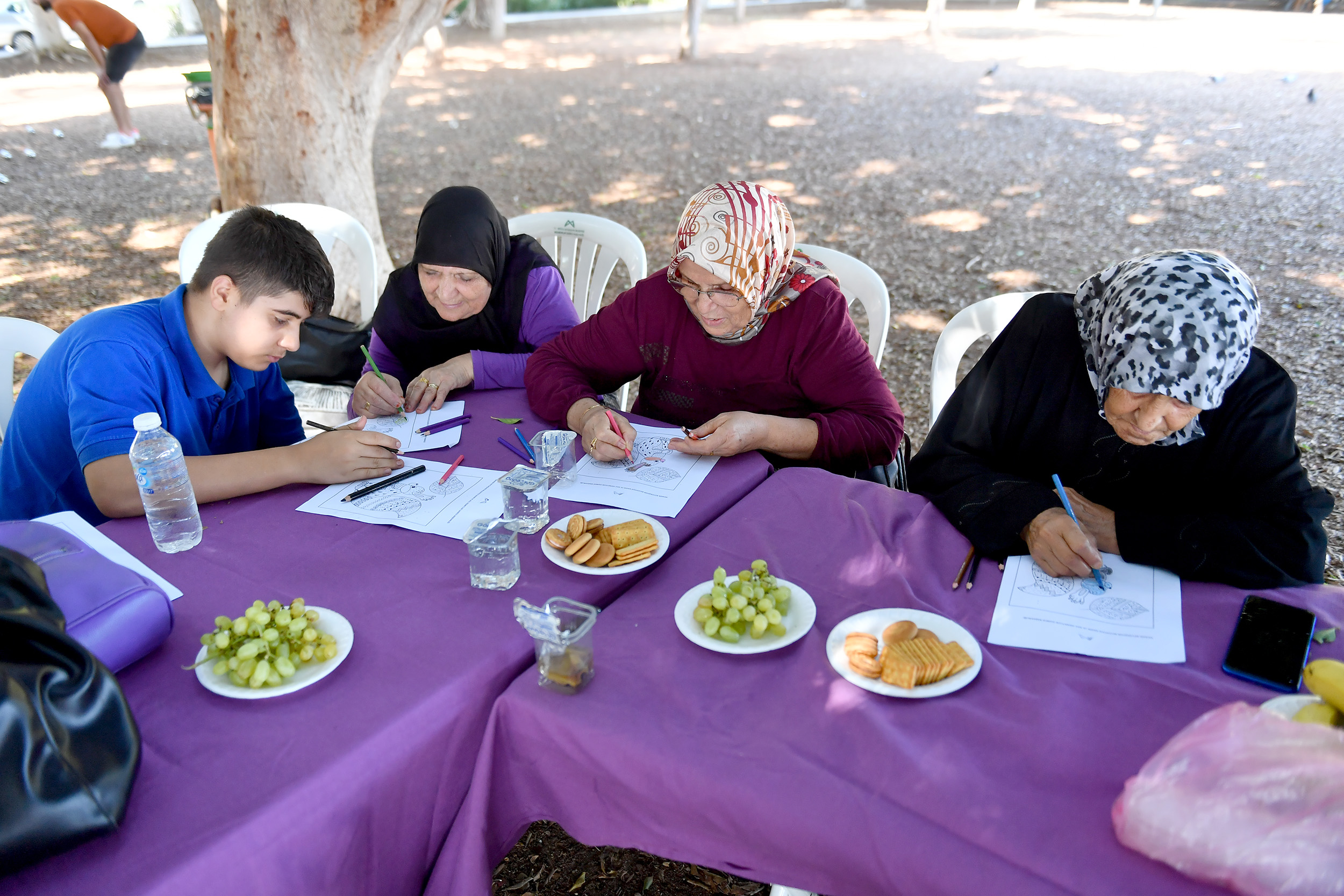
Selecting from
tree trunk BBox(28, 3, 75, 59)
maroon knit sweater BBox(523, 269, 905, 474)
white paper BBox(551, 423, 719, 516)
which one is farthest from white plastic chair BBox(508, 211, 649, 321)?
tree trunk BBox(28, 3, 75, 59)

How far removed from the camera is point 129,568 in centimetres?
140

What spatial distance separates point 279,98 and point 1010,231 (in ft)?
16.4

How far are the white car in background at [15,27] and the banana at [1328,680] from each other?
17.7 metres

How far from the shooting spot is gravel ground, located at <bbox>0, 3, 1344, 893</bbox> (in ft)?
17.6

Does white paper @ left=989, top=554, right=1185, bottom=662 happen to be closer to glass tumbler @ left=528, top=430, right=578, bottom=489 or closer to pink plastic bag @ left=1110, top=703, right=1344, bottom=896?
pink plastic bag @ left=1110, top=703, right=1344, bottom=896

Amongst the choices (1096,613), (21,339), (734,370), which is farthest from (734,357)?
(21,339)

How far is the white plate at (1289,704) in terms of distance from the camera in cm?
118

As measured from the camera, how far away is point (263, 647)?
1297 millimetres

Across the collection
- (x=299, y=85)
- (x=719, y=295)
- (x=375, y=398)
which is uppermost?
(x=299, y=85)

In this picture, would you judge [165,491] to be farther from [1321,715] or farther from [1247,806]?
[1321,715]

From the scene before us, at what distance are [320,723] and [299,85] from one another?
395 cm

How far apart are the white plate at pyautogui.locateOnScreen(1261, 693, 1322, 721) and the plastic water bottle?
192 cm

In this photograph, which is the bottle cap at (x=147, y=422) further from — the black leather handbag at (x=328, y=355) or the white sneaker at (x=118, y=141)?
the white sneaker at (x=118, y=141)

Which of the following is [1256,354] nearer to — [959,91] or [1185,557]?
[1185,557]
